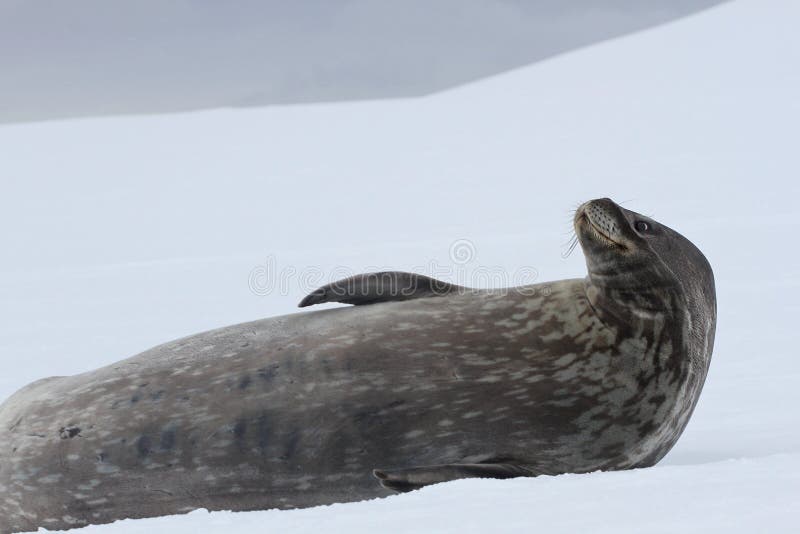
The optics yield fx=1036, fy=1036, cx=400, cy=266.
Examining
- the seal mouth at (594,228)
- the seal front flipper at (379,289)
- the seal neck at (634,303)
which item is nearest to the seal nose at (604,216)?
the seal mouth at (594,228)

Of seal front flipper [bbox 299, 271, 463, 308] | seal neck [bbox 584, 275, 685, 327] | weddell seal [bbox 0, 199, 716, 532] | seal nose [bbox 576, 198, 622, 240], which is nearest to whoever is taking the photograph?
weddell seal [bbox 0, 199, 716, 532]

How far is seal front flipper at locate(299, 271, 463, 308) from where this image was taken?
4.24m

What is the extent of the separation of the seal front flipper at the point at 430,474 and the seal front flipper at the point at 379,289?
0.95m

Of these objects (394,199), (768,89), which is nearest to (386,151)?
(394,199)

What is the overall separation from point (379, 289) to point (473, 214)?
7039 mm

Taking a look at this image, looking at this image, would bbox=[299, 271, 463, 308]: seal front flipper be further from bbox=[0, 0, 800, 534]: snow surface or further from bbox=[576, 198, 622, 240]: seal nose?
bbox=[0, 0, 800, 534]: snow surface

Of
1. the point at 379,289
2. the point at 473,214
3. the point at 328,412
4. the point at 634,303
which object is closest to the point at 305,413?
the point at 328,412

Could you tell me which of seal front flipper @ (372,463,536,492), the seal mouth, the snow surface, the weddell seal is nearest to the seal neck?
the weddell seal

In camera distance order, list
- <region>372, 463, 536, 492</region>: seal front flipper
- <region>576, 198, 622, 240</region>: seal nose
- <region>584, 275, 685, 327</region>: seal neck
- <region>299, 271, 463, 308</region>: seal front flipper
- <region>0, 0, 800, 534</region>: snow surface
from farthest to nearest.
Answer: <region>299, 271, 463, 308</region>: seal front flipper
<region>576, 198, 622, 240</region>: seal nose
<region>584, 275, 685, 327</region>: seal neck
<region>372, 463, 536, 492</region>: seal front flipper
<region>0, 0, 800, 534</region>: snow surface

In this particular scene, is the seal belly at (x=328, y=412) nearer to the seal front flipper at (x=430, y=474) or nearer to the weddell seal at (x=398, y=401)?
the weddell seal at (x=398, y=401)

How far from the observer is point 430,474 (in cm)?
338

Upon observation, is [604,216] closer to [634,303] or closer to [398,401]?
[634,303]

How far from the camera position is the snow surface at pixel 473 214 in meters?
3.15

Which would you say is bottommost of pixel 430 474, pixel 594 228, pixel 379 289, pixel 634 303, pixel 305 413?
pixel 430 474
